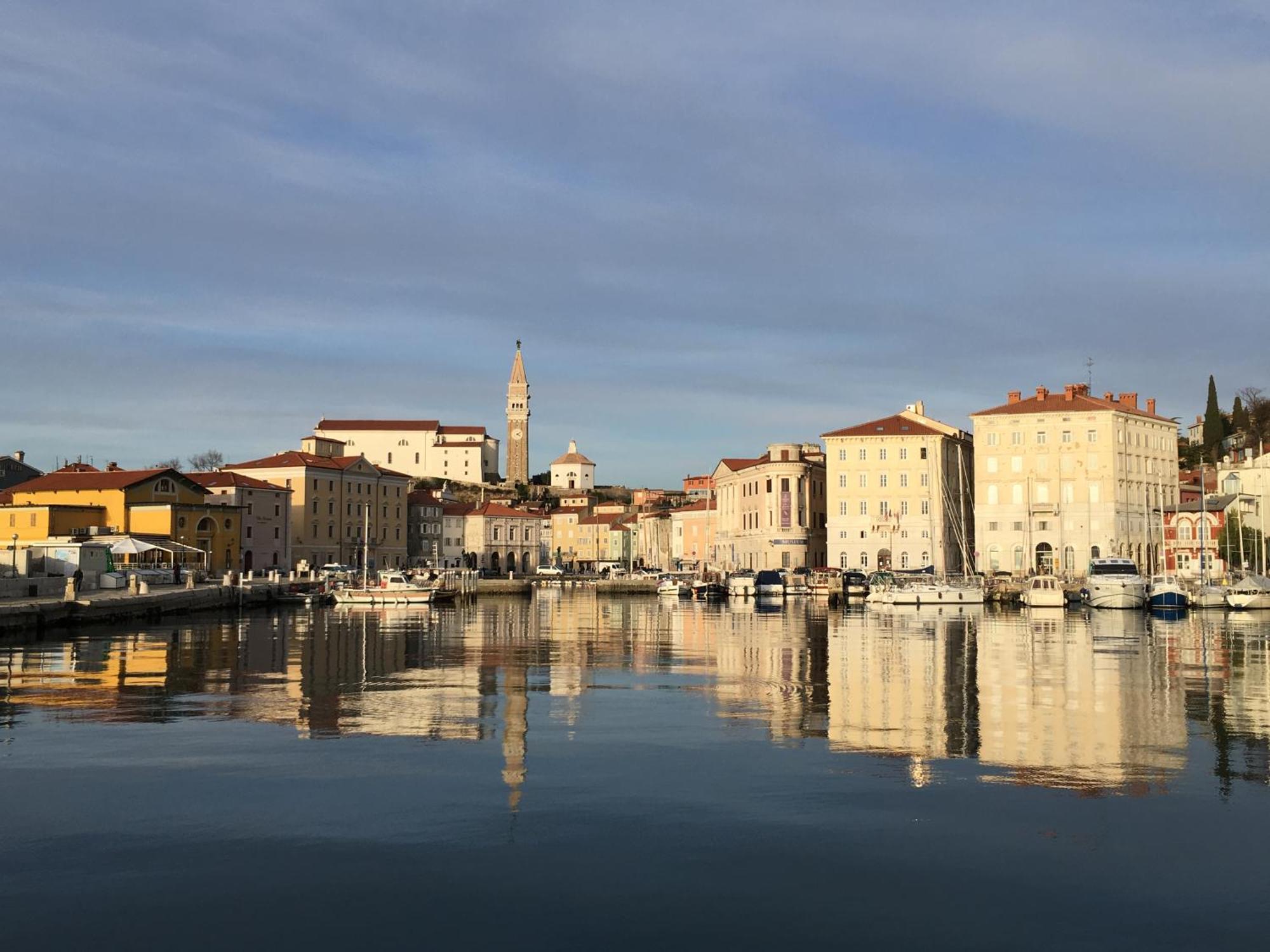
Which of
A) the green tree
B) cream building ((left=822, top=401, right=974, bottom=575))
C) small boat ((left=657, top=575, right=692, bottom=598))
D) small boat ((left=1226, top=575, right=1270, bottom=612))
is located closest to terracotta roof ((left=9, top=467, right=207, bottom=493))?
small boat ((left=657, top=575, right=692, bottom=598))

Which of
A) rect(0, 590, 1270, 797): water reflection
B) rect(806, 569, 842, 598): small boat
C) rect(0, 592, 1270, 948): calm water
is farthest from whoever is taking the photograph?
rect(806, 569, 842, 598): small boat

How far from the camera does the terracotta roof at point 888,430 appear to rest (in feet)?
311

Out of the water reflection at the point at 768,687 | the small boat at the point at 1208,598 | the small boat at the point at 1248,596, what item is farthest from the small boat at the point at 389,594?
the small boat at the point at 1248,596

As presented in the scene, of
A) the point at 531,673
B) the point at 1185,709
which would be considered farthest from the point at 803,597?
the point at 1185,709

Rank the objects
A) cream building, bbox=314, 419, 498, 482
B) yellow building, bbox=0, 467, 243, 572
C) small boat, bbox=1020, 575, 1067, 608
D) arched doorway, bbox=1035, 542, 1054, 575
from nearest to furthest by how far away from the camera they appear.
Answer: small boat, bbox=1020, 575, 1067, 608 → yellow building, bbox=0, 467, 243, 572 → arched doorway, bbox=1035, 542, 1054, 575 → cream building, bbox=314, 419, 498, 482

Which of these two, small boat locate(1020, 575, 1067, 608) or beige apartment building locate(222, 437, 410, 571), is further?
beige apartment building locate(222, 437, 410, 571)

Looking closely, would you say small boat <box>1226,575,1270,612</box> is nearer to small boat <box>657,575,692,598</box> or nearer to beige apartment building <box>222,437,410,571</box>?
small boat <box>657,575,692,598</box>

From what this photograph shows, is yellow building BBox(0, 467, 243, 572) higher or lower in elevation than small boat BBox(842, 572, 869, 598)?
higher

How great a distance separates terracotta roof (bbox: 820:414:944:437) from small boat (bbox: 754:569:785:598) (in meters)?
12.6

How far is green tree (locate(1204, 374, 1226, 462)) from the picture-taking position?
12319 cm

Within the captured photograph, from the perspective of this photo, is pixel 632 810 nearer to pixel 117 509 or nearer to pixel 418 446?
pixel 117 509

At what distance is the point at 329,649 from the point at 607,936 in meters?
28.6

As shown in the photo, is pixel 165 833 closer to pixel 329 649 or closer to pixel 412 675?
pixel 412 675

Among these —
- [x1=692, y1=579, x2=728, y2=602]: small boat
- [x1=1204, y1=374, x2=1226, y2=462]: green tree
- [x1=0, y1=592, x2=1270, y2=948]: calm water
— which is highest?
[x1=1204, y1=374, x2=1226, y2=462]: green tree
